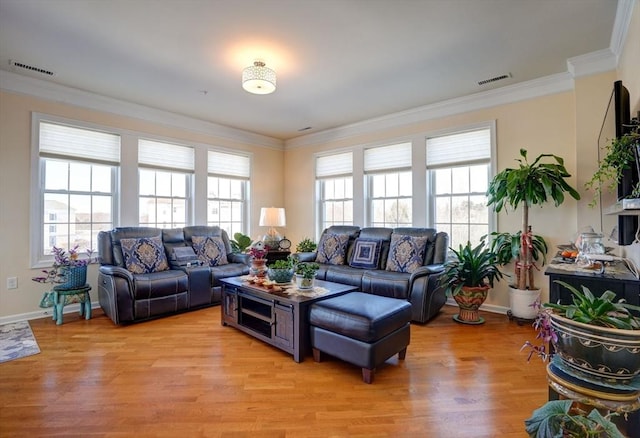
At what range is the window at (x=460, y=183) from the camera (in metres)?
4.22

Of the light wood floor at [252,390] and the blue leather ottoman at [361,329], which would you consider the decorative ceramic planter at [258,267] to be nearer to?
the light wood floor at [252,390]

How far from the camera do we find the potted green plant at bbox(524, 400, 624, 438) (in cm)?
90

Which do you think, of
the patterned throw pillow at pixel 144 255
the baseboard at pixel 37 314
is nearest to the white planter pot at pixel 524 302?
the patterned throw pillow at pixel 144 255

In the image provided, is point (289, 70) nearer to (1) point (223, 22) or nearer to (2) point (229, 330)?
(1) point (223, 22)

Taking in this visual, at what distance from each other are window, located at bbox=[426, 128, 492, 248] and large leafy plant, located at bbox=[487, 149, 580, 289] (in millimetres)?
562

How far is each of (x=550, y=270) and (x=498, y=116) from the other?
8.73 ft

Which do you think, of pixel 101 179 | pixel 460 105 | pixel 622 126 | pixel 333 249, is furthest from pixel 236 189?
pixel 622 126

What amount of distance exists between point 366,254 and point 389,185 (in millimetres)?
1424

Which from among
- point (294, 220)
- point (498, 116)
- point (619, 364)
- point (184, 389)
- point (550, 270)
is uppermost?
point (498, 116)

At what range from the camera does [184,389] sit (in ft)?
7.29

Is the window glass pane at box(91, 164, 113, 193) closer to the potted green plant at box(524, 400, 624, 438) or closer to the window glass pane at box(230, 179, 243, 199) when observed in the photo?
the window glass pane at box(230, 179, 243, 199)

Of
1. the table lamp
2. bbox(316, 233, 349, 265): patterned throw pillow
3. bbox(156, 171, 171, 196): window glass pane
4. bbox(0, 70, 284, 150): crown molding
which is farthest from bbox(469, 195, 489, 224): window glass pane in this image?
bbox(156, 171, 171, 196): window glass pane

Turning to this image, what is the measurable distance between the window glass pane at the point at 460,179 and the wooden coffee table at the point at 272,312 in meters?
2.43

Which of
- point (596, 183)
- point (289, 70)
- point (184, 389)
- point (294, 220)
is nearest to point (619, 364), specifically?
point (184, 389)
